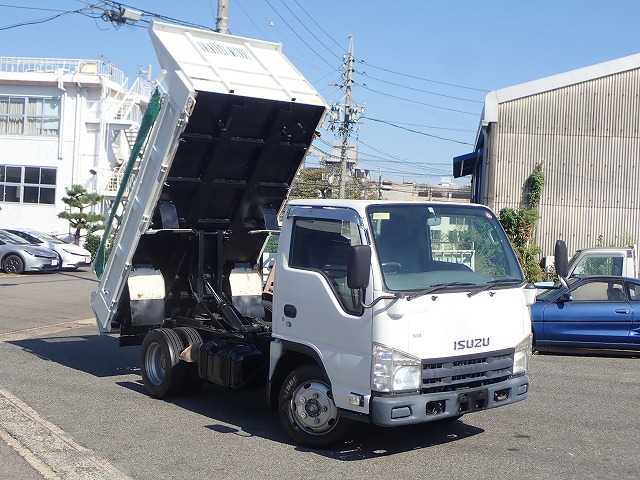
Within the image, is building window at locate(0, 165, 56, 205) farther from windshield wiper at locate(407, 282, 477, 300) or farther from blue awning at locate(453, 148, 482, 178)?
windshield wiper at locate(407, 282, 477, 300)

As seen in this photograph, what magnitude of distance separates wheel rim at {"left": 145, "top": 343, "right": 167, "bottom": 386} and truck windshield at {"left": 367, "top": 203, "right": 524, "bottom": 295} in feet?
12.1

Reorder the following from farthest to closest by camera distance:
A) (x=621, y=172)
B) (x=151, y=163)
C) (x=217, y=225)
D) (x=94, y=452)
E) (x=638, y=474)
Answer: (x=621, y=172), (x=217, y=225), (x=151, y=163), (x=94, y=452), (x=638, y=474)

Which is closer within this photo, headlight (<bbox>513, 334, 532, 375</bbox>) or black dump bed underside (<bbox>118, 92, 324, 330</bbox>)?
headlight (<bbox>513, 334, 532, 375</bbox>)

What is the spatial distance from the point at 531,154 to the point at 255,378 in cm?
1653

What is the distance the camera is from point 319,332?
294 inches

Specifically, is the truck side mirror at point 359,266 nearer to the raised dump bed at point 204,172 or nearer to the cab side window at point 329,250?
the cab side window at point 329,250

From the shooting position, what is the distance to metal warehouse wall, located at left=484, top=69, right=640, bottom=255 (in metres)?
23.1

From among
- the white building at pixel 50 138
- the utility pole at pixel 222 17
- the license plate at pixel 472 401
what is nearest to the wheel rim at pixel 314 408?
the license plate at pixel 472 401

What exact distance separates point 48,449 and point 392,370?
10.6ft

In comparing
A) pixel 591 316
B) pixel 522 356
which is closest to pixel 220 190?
pixel 522 356

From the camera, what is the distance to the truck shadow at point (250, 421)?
25.6ft

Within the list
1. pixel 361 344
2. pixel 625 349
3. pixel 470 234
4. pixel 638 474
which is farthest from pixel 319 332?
pixel 625 349

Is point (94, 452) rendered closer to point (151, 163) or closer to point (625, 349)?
point (151, 163)

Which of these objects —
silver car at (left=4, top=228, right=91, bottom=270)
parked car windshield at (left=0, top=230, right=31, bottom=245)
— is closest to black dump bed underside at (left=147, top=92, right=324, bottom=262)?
silver car at (left=4, top=228, right=91, bottom=270)
